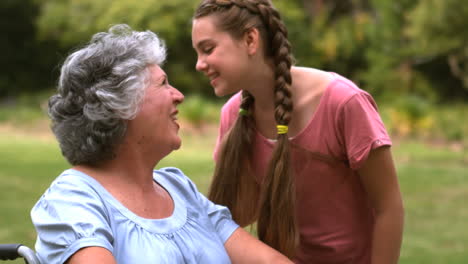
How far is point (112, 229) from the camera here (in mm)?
2051

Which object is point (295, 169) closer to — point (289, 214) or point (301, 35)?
point (289, 214)

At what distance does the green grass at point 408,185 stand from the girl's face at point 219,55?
3367 millimetres

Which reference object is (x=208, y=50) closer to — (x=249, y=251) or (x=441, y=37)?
(x=249, y=251)

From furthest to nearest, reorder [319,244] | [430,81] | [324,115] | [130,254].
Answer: [430,81] < [319,244] < [324,115] < [130,254]

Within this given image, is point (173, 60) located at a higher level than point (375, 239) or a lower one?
lower

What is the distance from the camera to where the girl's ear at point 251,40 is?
8.14ft

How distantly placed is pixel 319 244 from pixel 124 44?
101 cm

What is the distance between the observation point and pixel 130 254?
6.70 feet

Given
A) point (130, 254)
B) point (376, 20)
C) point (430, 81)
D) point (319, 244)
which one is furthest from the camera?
point (376, 20)

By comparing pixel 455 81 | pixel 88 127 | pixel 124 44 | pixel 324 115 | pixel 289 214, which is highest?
pixel 124 44

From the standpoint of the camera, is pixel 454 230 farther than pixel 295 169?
Yes

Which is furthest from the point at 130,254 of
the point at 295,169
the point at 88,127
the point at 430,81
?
the point at 430,81

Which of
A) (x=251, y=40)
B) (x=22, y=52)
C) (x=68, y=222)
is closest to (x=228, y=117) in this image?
(x=251, y=40)

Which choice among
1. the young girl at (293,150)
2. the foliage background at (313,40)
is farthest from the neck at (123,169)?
the foliage background at (313,40)
